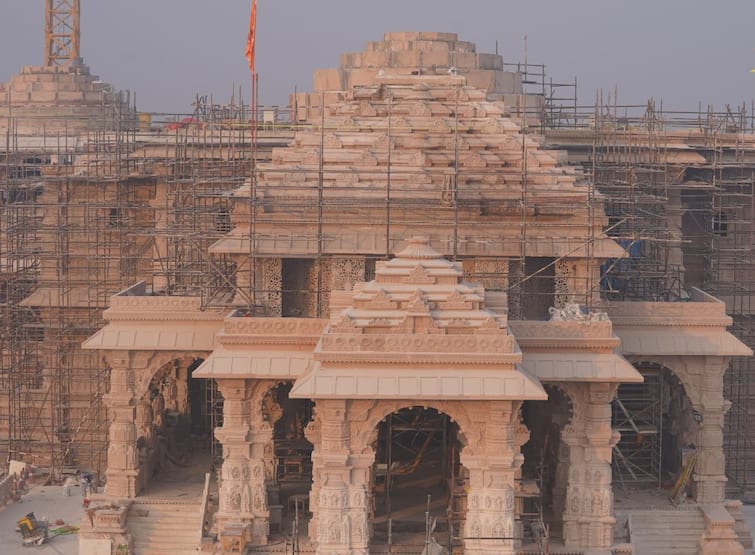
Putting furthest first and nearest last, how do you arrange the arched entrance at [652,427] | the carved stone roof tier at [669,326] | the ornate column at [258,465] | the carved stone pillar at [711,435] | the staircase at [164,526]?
the arched entrance at [652,427] → the carved stone pillar at [711,435] → the carved stone roof tier at [669,326] → the staircase at [164,526] → the ornate column at [258,465]

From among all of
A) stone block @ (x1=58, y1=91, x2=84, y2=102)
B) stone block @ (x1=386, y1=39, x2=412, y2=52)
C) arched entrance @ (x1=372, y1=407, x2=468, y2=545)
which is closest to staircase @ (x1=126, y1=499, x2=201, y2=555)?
arched entrance @ (x1=372, y1=407, x2=468, y2=545)

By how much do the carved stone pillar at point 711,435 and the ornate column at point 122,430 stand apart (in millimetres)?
10880

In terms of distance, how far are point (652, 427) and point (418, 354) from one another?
9086 millimetres

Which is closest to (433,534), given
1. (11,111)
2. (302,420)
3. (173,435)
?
(302,420)

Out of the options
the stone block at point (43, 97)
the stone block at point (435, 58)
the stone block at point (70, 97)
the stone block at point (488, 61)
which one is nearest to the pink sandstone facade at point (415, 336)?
the stone block at point (435, 58)

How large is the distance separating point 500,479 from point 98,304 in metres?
14.4

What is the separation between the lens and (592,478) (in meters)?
33.3

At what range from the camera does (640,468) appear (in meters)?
38.0

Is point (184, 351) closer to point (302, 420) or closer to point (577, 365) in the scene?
point (302, 420)

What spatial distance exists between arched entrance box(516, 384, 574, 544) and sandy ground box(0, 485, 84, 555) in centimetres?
868

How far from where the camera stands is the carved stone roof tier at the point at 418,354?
30.2 meters

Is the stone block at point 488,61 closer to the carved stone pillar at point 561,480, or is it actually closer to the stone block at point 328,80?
the stone block at point 328,80

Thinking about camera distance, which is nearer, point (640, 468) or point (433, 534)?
point (433, 534)

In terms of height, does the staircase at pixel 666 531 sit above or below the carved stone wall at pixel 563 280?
below
